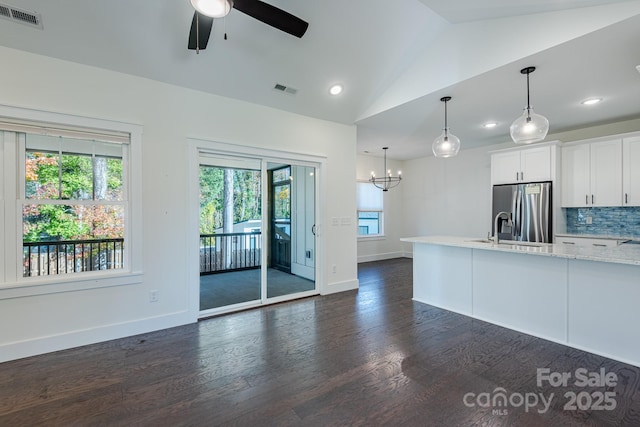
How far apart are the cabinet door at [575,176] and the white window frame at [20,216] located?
254 inches

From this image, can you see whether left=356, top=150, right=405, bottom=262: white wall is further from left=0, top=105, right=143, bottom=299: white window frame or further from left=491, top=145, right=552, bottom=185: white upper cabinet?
left=0, top=105, right=143, bottom=299: white window frame

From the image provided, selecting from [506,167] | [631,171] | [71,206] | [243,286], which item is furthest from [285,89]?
[631,171]

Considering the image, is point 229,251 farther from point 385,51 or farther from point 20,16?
point 385,51

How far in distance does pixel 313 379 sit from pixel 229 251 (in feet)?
11.1

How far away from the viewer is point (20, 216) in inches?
109

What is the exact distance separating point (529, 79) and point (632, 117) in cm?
279

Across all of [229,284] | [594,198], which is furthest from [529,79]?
[229,284]

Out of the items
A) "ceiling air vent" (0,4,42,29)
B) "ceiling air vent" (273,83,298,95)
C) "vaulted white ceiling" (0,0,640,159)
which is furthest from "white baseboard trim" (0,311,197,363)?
"ceiling air vent" (273,83,298,95)

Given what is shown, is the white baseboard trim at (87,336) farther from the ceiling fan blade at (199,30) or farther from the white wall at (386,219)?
the white wall at (386,219)

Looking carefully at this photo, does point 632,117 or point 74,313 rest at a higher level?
point 632,117

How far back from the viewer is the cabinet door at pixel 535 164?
196 inches

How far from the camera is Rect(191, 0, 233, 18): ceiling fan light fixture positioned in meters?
1.76

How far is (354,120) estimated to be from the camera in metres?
4.86

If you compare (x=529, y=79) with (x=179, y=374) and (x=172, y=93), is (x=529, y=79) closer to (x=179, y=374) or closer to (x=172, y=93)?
(x=172, y=93)
